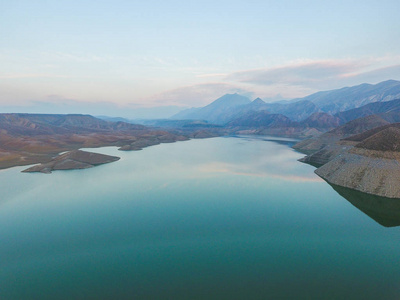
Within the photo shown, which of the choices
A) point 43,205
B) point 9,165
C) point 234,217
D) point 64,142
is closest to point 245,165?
point 234,217

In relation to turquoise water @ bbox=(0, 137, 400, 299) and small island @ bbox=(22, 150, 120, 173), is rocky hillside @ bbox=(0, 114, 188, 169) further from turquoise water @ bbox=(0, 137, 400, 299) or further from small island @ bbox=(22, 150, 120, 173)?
turquoise water @ bbox=(0, 137, 400, 299)

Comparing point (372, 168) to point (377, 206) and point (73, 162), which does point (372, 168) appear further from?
point (73, 162)

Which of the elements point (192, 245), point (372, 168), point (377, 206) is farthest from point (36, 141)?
point (372, 168)

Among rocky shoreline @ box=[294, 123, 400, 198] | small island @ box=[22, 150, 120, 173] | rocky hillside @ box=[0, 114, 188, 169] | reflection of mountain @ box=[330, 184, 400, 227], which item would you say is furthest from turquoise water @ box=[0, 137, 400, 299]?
rocky hillside @ box=[0, 114, 188, 169]

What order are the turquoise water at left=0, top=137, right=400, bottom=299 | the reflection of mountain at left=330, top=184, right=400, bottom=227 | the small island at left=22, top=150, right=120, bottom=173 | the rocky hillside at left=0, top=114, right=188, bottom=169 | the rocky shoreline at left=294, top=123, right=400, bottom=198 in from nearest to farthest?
the turquoise water at left=0, top=137, right=400, bottom=299 → the reflection of mountain at left=330, top=184, right=400, bottom=227 → the rocky shoreline at left=294, top=123, right=400, bottom=198 → the small island at left=22, top=150, right=120, bottom=173 → the rocky hillside at left=0, top=114, right=188, bottom=169

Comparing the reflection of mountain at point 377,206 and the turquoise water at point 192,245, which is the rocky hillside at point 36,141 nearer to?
the turquoise water at point 192,245

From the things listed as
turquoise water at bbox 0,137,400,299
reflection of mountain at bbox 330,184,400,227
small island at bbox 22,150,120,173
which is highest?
small island at bbox 22,150,120,173

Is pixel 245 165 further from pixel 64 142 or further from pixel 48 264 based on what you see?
pixel 64 142
